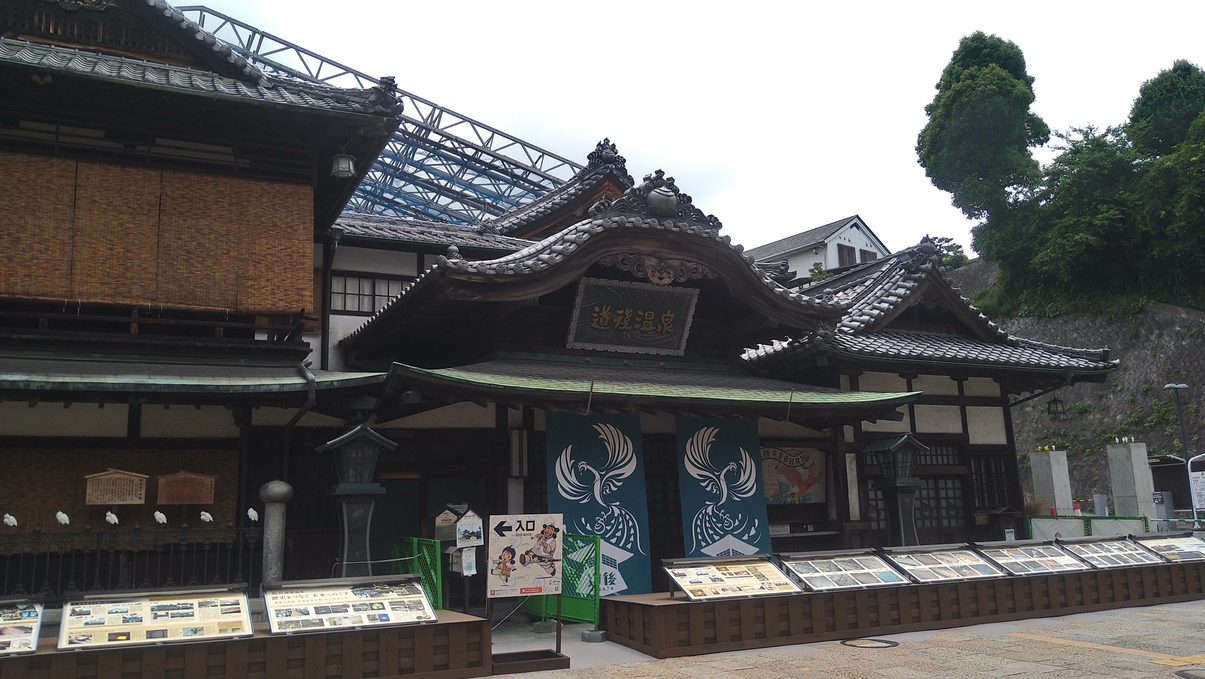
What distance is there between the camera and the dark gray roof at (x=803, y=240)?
180 ft

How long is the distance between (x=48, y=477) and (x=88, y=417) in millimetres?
955

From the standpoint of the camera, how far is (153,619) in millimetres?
8422

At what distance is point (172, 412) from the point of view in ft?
41.7

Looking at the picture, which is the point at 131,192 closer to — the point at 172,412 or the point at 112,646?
the point at 172,412

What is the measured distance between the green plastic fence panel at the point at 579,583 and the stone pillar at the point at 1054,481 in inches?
691

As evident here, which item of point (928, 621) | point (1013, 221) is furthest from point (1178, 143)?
point (928, 621)

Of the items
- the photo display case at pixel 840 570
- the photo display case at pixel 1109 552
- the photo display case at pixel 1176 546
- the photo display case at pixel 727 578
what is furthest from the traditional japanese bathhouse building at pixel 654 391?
the photo display case at pixel 1176 546

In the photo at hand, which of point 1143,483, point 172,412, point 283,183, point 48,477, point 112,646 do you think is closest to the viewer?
point 112,646

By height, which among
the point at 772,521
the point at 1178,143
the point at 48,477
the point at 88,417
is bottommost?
the point at 772,521

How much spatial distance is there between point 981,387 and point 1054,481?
699cm

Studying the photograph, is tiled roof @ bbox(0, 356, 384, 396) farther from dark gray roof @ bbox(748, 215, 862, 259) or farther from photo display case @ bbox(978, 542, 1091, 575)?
dark gray roof @ bbox(748, 215, 862, 259)

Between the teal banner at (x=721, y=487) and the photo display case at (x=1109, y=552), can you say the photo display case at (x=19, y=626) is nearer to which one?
the teal banner at (x=721, y=487)

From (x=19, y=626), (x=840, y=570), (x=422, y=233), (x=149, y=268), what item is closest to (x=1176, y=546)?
(x=840, y=570)

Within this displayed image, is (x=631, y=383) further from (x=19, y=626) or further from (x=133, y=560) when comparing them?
(x=19, y=626)
